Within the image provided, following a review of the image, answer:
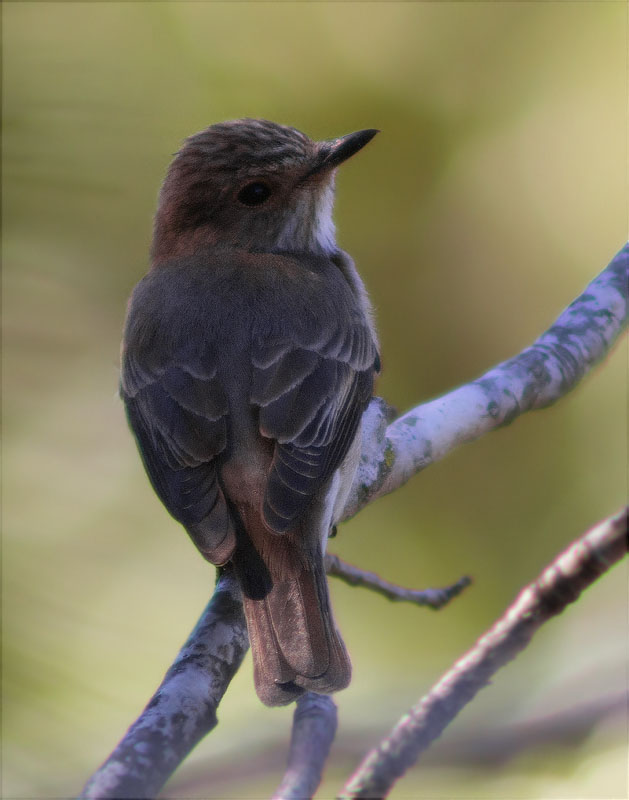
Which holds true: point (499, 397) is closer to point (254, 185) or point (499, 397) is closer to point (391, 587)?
point (391, 587)

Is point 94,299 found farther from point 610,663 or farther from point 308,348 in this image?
point 610,663

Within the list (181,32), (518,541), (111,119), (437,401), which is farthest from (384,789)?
(181,32)

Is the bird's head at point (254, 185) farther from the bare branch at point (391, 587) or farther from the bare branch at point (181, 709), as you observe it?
the bare branch at point (181, 709)

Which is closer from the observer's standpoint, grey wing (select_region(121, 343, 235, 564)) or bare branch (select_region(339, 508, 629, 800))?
bare branch (select_region(339, 508, 629, 800))

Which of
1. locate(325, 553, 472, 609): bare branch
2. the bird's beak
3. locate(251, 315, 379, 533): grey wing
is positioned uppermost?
the bird's beak

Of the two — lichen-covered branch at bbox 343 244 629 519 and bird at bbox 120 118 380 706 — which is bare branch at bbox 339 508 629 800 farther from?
lichen-covered branch at bbox 343 244 629 519

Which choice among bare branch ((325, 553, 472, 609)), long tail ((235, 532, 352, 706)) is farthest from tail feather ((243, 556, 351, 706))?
bare branch ((325, 553, 472, 609))
